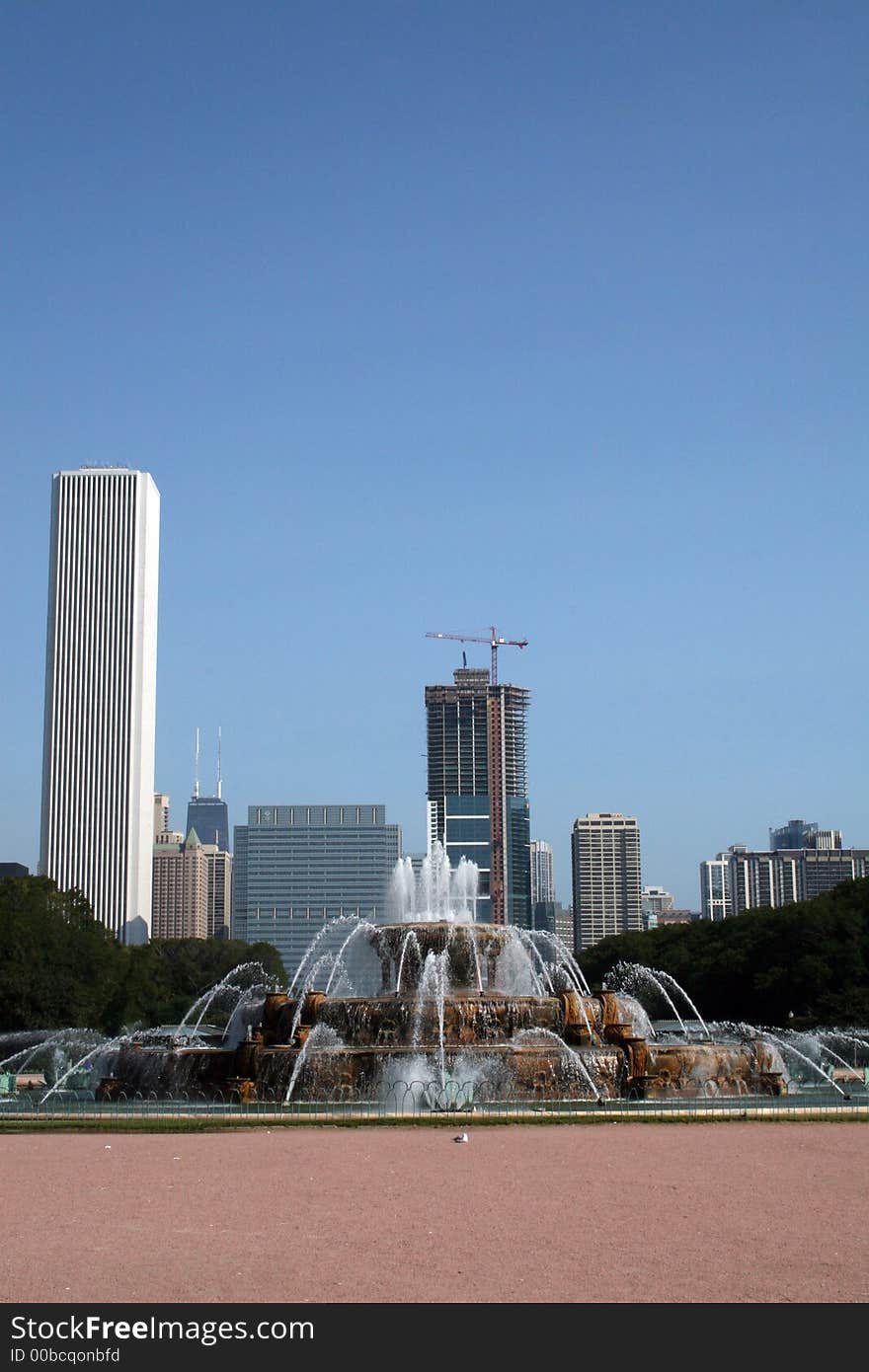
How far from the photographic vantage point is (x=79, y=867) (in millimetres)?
168000

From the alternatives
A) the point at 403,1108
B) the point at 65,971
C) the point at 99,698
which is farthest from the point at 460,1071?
the point at 99,698

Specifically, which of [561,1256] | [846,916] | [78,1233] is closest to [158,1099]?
[78,1233]

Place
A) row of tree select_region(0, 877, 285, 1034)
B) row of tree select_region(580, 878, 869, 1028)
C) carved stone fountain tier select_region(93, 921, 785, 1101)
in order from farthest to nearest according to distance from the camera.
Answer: row of tree select_region(580, 878, 869, 1028) → row of tree select_region(0, 877, 285, 1034) → carved stone fountain tier select_region(93, 921, 785, 1101)

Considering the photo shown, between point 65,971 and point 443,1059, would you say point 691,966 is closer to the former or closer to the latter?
point 65,971

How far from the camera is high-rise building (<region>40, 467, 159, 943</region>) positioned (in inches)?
6590

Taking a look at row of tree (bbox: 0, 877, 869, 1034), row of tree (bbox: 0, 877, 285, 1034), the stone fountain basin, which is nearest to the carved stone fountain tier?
the stone fountain basin

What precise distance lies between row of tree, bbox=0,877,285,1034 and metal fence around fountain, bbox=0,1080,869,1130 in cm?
3217

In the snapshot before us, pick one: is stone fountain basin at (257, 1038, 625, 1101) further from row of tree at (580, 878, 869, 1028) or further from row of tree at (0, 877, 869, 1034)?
row of tree at (580, 878, 869, 1028)

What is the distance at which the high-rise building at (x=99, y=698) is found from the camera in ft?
549

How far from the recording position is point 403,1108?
2997 centimetres

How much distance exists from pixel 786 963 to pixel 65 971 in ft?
128

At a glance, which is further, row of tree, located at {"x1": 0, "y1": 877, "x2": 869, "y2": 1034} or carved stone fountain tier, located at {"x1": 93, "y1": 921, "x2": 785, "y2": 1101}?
row of tree, located at {"x1": 0, "y1": 877, "x2": 869, "y2": 1034}

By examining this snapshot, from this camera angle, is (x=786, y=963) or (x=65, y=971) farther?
(x=786, y=963)

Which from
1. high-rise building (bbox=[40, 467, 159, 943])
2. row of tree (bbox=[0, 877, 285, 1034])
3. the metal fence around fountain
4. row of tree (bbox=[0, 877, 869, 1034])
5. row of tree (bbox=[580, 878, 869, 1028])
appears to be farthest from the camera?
high-rise building (bbox=[40, 467, 159, 943])
